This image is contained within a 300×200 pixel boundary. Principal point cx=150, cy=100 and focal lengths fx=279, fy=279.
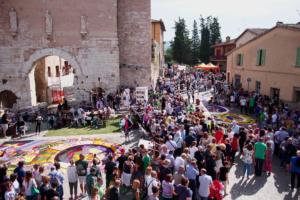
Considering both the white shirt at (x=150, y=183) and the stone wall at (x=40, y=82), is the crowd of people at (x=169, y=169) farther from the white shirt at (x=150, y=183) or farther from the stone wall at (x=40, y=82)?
the stone wall at (x=40, y=82)

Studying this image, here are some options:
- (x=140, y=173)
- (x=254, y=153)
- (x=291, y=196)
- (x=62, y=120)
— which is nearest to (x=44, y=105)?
(x=62, y=120)

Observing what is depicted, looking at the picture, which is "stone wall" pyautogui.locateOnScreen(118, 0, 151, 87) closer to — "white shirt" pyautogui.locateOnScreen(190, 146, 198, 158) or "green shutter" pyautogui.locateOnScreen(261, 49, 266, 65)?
"green shutter" pyautogui.locateOnScreen(261, 49, 266, 65)

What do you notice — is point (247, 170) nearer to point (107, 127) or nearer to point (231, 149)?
point (231, 149)

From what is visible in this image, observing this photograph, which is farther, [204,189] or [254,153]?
[254,153]

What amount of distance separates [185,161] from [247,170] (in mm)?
3107

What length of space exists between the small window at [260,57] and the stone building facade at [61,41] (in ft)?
41.1

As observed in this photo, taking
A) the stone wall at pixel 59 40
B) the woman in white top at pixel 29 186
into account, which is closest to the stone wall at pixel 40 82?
the stone wall at pixel 59 40

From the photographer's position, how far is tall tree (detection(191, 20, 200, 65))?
234ft

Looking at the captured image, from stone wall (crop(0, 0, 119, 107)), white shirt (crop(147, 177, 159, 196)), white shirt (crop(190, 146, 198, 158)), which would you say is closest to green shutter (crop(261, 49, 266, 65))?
stone wall (crop(0, 0, 119, 107))

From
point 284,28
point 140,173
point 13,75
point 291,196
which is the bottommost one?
point 291,196

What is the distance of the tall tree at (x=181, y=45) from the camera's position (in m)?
70.1

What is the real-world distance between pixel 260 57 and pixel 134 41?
11.7 m

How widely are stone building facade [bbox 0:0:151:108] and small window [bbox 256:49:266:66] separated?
41.1ft

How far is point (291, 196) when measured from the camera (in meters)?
9.94
